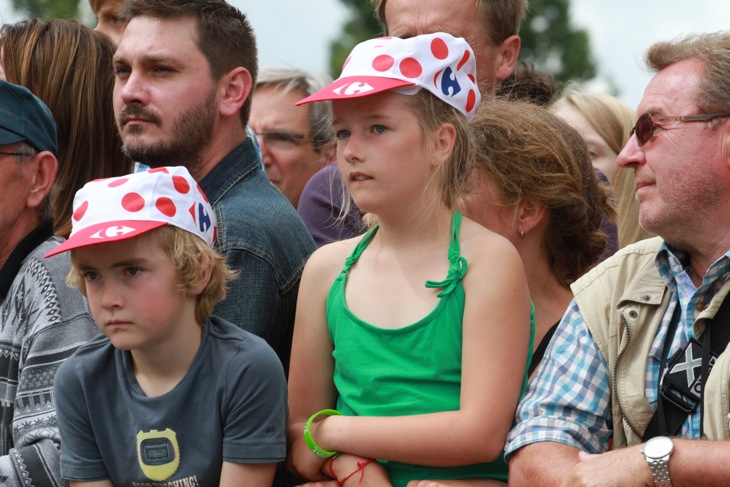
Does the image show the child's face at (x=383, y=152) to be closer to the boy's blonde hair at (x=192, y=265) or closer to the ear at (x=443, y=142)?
the ear at (x=443, y=142)

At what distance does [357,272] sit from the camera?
385 centimetres

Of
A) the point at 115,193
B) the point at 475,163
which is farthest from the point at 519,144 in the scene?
the point at 115,193

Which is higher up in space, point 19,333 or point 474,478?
point 19,333

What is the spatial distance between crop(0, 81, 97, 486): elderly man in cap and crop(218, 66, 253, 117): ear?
2.36ft

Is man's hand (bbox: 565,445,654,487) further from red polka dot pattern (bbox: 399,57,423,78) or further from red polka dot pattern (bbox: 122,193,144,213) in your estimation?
red polka dot pattern (bbox: 122,193,144,213)

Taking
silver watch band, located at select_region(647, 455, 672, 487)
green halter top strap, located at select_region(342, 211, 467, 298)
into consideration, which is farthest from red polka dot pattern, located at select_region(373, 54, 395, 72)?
silver watch band, located at select_region(647, 455, 672, 487)

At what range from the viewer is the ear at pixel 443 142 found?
12.4 ft

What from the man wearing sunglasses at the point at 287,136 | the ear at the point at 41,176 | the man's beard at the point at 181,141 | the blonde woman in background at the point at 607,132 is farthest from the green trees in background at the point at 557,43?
the ear at the point at 41,176

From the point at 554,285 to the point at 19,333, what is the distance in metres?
2.01

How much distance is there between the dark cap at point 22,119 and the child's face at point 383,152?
1255mm

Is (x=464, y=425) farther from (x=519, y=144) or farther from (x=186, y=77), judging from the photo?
(x=186, y=77)

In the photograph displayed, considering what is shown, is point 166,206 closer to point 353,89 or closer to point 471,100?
point 353,89

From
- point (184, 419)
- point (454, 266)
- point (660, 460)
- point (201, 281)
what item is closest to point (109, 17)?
point (201, 281)

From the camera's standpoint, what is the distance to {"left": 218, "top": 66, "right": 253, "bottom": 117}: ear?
4.78m
